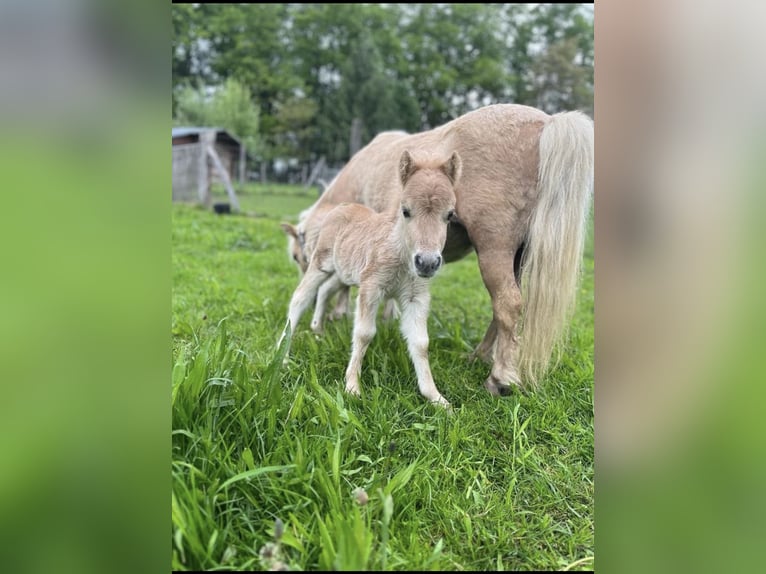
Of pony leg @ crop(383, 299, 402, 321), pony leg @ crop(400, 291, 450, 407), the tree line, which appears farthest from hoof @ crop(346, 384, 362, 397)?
the tree line

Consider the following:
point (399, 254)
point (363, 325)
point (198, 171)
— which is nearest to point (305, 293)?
point (363, 325)

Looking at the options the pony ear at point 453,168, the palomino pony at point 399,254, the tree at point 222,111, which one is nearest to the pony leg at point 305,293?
the palomino pony at point 399,254

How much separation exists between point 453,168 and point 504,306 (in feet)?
2.87

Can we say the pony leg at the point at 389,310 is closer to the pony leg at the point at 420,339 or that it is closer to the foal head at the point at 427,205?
the pony leg at the point at 420,339

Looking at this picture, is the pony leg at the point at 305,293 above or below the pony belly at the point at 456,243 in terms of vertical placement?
below

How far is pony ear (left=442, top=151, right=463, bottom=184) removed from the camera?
276 cm

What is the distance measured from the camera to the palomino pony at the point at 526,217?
2896 millimetres

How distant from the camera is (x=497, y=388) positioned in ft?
10.2

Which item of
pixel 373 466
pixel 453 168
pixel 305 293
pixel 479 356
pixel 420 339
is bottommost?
pixel 373 466

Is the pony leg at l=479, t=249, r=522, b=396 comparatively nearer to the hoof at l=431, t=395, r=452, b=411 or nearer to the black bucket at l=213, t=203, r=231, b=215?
the hoof at l=431, t=395, r=452, b=411

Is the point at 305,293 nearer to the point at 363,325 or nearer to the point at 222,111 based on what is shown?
the point at 363,325

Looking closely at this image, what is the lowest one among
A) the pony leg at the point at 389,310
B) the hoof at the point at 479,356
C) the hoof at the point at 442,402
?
the hoof at the point at 442,402
